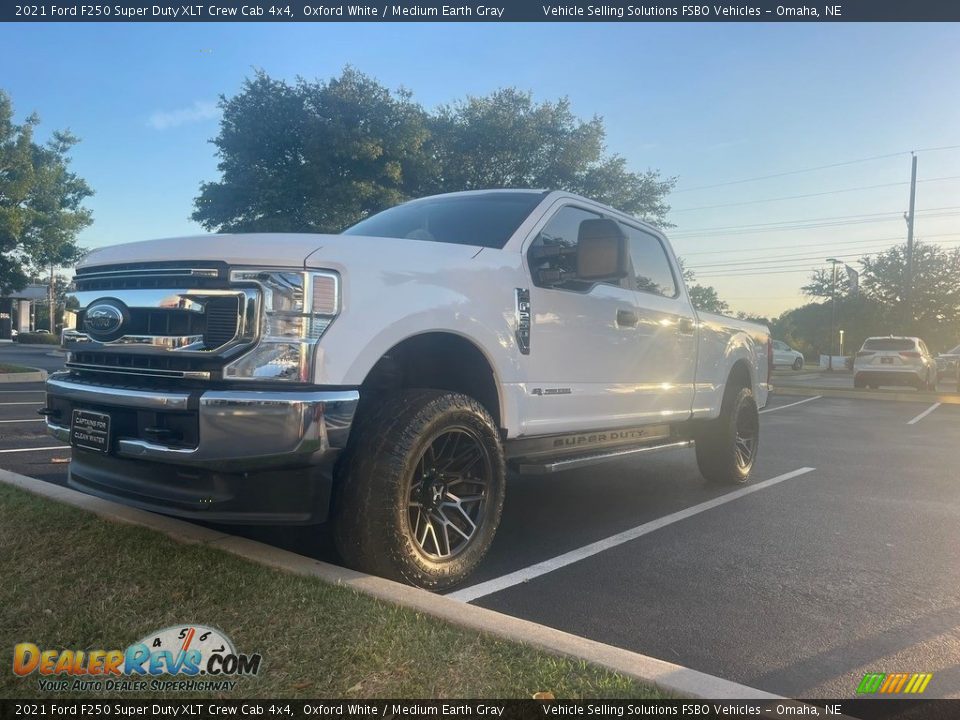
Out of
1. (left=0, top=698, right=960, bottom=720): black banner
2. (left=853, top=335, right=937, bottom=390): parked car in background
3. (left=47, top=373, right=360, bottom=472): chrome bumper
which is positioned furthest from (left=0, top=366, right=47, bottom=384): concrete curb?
(left=853, top=335, right=937, bottom=390): parked car in background

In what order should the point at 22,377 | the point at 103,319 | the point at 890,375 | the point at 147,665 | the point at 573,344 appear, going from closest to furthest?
the point at 147,665
the point at 103,319
the point at 573,344
the point at 22,377
the point at 890,375

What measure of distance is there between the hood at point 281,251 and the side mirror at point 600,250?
0.86 m

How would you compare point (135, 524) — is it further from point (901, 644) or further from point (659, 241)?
point (659, 241)

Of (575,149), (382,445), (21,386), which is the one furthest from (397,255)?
(575,149)

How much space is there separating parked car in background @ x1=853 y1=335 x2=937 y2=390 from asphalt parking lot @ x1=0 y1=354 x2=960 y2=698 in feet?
50.2

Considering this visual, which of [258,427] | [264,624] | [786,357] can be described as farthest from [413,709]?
[786,357]

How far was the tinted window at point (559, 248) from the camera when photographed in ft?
13.3

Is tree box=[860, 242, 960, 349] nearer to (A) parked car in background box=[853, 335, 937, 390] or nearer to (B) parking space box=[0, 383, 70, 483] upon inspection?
(A) parked car in background box=[853, 335, 937, 390]

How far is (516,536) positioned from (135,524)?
2133 mm

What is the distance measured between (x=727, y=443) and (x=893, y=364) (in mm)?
17657

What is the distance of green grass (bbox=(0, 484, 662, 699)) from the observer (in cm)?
222

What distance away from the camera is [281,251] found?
116 inches

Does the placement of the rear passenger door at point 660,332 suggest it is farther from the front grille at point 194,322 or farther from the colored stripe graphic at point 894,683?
the front grille at point 194,322

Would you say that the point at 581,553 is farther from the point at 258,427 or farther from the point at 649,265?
the point at 649,265
